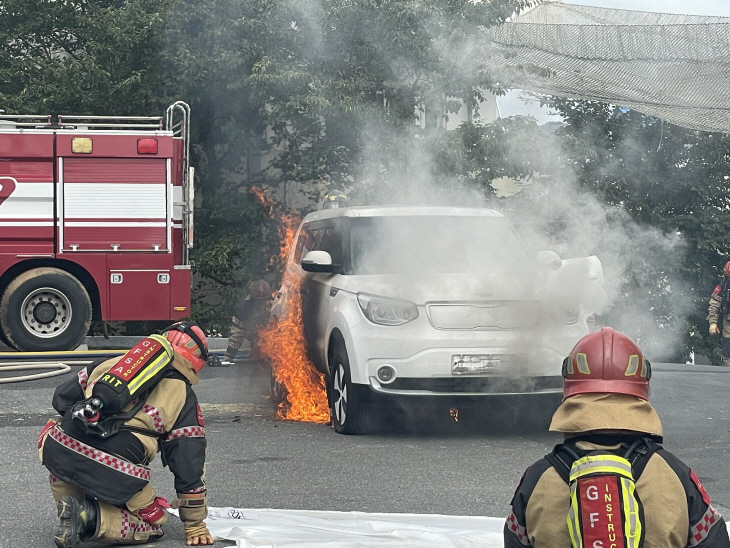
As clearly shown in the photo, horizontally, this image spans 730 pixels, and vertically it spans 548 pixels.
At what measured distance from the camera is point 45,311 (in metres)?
13.7

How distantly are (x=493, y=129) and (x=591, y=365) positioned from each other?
41.0 ft

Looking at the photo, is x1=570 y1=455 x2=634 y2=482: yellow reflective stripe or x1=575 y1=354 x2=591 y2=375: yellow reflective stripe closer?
x1=570 y1=455 x2=634 y2=482: yellow reflective stripe

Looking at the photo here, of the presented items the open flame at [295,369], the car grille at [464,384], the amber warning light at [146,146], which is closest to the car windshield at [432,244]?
the car grille at [464,384]

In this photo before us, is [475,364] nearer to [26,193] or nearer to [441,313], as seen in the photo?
[441,313]

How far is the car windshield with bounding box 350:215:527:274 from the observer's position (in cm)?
852

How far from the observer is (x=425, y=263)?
27.7ft

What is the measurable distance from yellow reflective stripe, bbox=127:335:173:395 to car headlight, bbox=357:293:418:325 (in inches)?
122

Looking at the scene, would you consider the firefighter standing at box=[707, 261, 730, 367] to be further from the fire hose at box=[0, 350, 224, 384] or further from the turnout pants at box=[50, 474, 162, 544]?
the turnout pants at box=[50, 474, 162, 544]

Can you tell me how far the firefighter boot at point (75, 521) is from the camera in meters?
4.97

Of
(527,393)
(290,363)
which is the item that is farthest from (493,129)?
(527,393)

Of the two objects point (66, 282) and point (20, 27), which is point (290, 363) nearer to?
point (66, 282)

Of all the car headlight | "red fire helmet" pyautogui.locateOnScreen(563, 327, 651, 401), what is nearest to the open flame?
the car headlight

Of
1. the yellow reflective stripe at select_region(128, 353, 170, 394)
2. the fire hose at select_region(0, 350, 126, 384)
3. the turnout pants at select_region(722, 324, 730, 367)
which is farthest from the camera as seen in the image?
the turnout pants at select_region(722, 324, 730, 367)

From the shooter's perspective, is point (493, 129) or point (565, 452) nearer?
point (565, 452)
